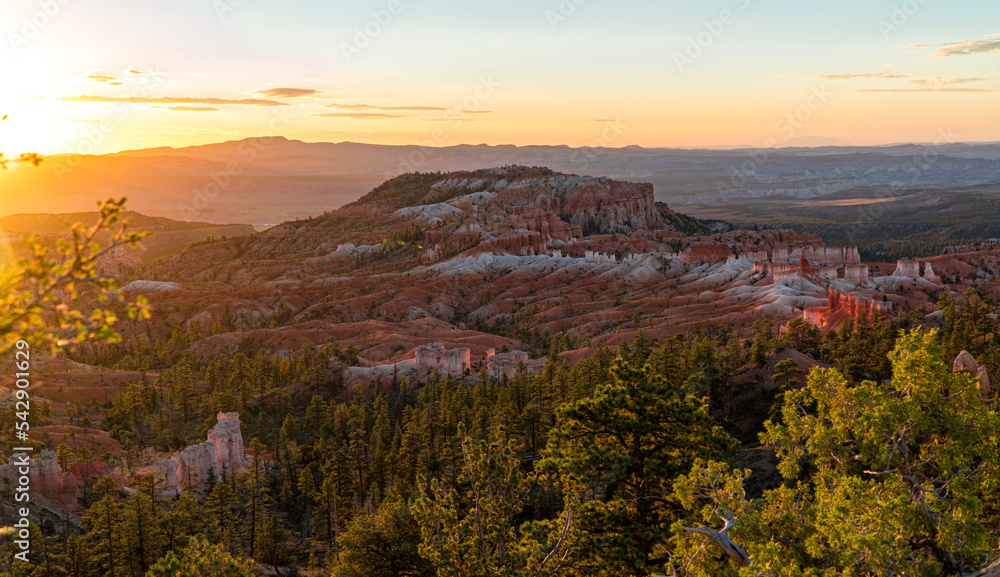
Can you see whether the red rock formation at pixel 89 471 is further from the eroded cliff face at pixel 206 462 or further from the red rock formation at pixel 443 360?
the red rock formation at pixel 443 360

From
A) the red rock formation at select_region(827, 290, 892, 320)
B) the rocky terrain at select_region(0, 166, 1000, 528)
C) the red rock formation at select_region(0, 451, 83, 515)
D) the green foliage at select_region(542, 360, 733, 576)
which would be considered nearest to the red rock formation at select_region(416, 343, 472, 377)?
the rocky terrain at select_region(0, 166, 1000, 528)

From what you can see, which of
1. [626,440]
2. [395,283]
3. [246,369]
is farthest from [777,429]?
A: [395,283]

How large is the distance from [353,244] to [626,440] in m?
150

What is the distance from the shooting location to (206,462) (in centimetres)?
4166

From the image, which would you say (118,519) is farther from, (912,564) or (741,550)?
(912,564)

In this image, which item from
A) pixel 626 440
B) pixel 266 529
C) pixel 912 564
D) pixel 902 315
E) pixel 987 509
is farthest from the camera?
pixel 902 315

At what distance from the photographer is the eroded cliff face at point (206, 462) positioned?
38.1 metres

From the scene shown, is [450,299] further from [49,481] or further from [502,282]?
[49,481]

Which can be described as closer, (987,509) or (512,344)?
(987,509)

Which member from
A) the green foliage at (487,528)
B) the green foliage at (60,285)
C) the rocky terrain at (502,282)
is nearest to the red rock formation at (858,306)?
the rocky terrain at (502,282)

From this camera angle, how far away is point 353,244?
541ft

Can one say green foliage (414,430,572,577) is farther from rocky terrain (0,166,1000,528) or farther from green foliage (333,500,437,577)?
rocky terrain (0,166,1000,528)

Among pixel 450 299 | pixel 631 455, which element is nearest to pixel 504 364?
pixel 631 455

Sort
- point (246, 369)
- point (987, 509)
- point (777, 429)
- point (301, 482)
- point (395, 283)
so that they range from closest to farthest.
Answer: point (777, 429), point (987, 509), point (301, 482), point (246, 369), point (395, 283)
